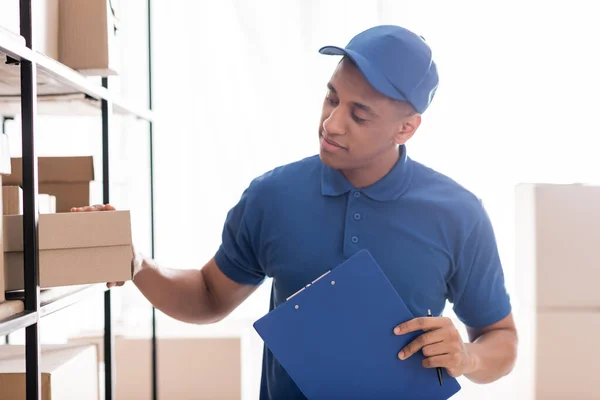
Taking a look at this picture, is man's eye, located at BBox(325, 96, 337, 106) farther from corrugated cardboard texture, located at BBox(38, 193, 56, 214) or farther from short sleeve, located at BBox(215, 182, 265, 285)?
corrugated cardboard texture, located at BBox(38, 193, 56, 214)

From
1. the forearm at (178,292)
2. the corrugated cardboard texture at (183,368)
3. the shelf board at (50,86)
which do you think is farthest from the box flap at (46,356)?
the corrugated cardboard texture at (183,368)

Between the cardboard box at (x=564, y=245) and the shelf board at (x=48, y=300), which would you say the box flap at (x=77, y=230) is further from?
the cardboard box at (x=564, y=245)

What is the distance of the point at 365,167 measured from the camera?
1.26 metres

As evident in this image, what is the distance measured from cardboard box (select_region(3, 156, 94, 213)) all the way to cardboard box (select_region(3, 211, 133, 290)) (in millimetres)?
455

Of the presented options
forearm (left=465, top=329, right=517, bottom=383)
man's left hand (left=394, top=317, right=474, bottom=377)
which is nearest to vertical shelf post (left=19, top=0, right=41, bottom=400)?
man's left hand (left=394, top=317, right=474, bottom=377)

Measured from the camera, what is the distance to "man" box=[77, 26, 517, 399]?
1.18 meters

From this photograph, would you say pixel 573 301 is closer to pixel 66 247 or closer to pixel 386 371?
pixel 386 371

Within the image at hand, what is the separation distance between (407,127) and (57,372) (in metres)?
0.86

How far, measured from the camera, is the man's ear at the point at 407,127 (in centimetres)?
124

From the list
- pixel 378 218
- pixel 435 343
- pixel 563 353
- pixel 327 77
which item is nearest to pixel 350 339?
pixel 435 343

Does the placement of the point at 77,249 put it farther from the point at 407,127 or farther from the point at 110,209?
the point at 407,127

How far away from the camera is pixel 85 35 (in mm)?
1480

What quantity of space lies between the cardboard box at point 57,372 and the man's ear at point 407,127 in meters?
0.84

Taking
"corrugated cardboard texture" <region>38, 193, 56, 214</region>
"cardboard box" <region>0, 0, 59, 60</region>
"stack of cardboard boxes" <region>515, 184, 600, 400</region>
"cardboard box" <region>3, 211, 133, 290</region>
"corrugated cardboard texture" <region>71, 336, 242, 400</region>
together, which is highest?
"cardboard box" <region>0, 0, 59, 60</region>
